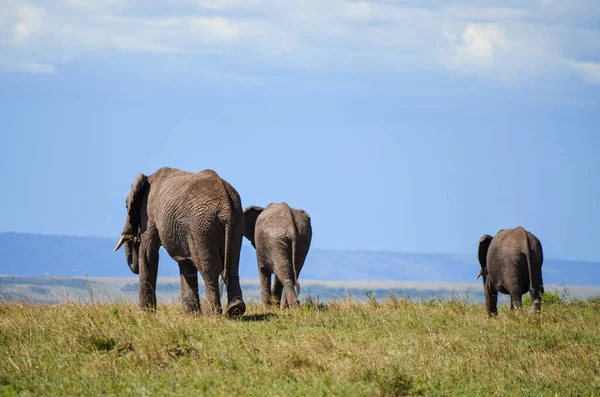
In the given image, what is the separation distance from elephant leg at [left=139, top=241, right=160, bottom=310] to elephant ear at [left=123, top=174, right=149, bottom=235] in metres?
0.57

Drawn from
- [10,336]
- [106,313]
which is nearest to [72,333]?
[10,336]

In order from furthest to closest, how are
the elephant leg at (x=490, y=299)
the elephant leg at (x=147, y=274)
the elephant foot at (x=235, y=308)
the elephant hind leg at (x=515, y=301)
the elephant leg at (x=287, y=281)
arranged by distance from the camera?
the elephant leg at (x=287, y=281) < the elephant leg at (x=490, y=299) < the elephant hind leg at (x=515, y=301) < the elephant leg at (x=147, y=274) < the elephant foot at (x=235, y=308)

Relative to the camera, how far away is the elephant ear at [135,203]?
1991 centimetres

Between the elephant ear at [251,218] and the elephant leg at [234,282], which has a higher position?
the elephant ear at [251,218]

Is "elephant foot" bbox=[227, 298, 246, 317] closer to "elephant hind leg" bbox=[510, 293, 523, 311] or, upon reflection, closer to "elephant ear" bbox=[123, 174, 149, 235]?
"elephant ear" bbox=[123, 174, 149, 235]

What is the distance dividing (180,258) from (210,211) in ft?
4.08

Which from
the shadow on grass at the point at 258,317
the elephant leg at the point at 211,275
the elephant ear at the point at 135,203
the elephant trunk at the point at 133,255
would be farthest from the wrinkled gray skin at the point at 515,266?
the elephant ear at the point at 135,203

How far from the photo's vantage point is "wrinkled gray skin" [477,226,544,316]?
22.3 m

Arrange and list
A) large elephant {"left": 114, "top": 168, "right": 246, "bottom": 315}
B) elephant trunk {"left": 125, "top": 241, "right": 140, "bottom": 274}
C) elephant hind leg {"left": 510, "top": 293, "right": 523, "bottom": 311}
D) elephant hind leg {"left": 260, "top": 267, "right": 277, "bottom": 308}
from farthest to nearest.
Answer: elephant hind leg {"left": 260, "top": 267, "right": 277, "bottom": 308}, elephant hind leg {"left": 510, "top": 293, "right": 523, "bottom": 311}, elephant trunk {"left": 125, "top": 241, "right": 140, "bottom": 274}, large elephant {"left": 114, "top": 168, "right": 246, "bottom": 315}

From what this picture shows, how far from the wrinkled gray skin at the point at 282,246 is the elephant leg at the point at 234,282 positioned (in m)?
4.85

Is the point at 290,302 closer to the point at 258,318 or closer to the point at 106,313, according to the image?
the point at 258,318

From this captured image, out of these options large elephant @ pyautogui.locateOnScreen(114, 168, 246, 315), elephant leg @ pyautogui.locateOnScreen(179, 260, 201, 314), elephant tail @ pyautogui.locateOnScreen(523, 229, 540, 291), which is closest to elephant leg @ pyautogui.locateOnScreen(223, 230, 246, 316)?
large elephant @ pyautogui.locateOnScreen(114, 168, 246, 315)

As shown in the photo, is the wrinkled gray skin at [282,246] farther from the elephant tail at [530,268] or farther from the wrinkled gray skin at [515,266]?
the elephant tail at [530,268]

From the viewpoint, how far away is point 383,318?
1953cm
